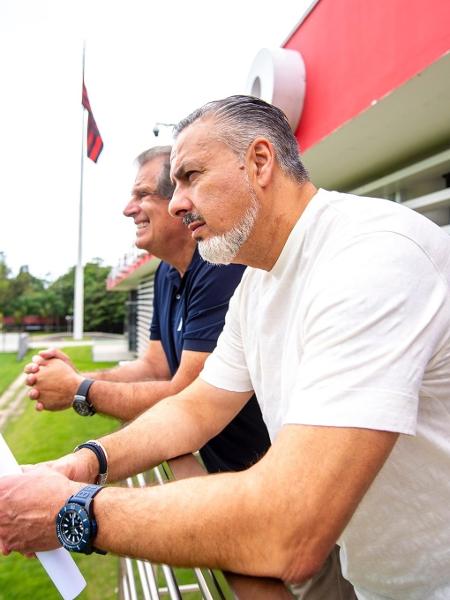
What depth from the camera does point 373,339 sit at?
3.05 feet

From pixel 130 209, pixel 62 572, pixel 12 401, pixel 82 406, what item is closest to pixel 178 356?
pixel 82 406

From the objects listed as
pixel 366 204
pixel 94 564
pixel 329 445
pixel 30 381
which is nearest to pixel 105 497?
pixel 329 445

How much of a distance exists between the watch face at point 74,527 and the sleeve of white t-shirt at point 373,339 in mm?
492

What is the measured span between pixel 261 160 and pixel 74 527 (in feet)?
3.79

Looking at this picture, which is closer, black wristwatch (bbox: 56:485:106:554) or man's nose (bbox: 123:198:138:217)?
black wristwatch (bbox: 56:485:106:554)

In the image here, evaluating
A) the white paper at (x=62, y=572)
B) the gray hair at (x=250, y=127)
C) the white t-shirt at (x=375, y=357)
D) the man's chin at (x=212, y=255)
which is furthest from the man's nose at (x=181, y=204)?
the white paper at (x=62, y=572)

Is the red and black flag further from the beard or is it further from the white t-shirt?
the white t-shirt

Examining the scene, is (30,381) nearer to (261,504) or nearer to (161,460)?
(161,460)

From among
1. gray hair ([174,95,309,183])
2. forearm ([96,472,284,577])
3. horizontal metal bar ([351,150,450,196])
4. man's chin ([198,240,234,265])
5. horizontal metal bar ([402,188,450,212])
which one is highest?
horizontal metal bar ([351,150,450,196])

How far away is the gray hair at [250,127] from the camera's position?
4.99 ft

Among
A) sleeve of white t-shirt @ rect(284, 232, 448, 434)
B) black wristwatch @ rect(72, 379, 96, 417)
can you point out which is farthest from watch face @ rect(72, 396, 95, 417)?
sleeve of white t-shirt @ rect(284, 232, 448, 434)

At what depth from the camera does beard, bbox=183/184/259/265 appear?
1.50 m

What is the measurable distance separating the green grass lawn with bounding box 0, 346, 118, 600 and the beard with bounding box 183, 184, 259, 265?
225 centimetres

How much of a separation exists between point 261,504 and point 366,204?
0.77 metres
